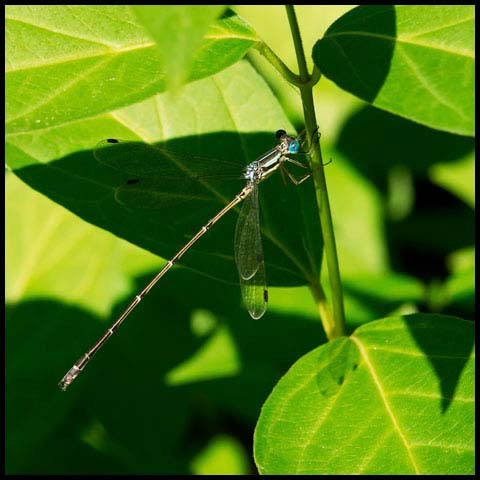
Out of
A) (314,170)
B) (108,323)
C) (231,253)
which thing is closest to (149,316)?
(108,323)

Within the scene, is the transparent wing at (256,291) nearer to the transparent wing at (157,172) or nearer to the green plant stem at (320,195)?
the green plant stem at (320,195)

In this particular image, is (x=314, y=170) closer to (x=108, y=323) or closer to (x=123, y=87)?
(x=123, y=87)

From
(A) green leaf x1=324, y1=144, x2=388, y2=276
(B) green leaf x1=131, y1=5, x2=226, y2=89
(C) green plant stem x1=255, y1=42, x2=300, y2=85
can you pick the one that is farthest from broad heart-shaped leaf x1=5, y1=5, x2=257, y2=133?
(A) green leaf x1=324, y1=144, x2=388, y2=276

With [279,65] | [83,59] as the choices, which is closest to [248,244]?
[279,65]

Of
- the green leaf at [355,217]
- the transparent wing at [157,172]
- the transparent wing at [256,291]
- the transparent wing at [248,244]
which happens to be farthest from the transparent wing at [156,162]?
the green leaf at [355,217]

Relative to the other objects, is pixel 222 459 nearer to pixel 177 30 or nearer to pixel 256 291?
pixel 256 291

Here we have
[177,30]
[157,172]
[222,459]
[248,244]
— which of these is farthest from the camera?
[222,459]

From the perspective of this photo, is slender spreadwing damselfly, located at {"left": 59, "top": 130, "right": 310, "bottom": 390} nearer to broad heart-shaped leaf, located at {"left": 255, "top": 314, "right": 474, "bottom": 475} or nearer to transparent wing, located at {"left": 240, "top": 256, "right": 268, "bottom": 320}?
transparent wing, located at {"left": 240, "top": 256, "right": 268, "bottom": 320}
